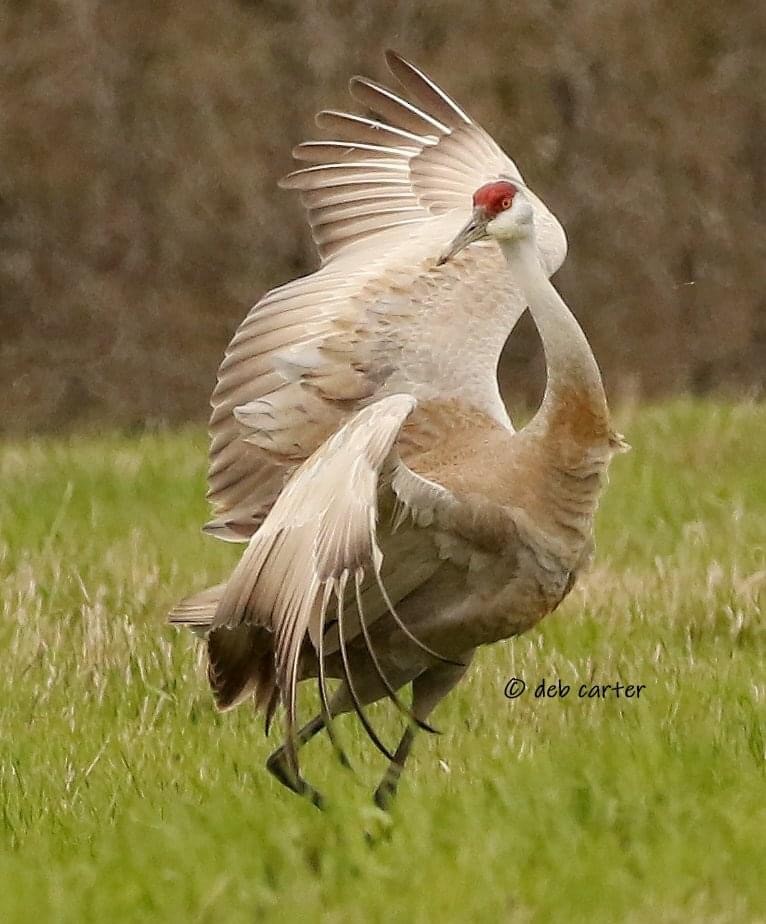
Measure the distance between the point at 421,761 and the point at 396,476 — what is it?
2.73ft

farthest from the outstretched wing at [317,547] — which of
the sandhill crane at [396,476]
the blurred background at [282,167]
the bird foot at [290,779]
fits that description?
the blurred background at [282,167]

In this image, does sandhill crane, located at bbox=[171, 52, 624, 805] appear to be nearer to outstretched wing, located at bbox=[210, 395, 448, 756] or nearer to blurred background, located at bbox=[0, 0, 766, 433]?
outstretched wing, located at bbox=[210, 395, 448, 756]

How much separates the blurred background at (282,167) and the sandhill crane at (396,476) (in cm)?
1186

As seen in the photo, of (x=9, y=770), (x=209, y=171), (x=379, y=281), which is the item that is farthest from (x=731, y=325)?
(x=9, y=770)

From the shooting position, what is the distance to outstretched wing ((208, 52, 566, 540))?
189 inches

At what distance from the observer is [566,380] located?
4.47 m

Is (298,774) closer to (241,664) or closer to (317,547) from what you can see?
(317,547)

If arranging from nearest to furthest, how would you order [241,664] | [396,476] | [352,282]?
[396,476] → [241,664] → [352,282]

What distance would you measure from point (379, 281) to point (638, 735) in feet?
5.13

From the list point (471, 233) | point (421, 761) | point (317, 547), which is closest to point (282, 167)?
point (471, 233)

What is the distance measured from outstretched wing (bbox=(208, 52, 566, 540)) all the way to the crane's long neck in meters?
0.42

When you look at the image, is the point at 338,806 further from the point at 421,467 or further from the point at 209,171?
the point at 209,171

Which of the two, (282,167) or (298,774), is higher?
(298,774)

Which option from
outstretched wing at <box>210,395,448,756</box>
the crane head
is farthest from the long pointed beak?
outstretched wing at <box>210,395,448,756</box>
